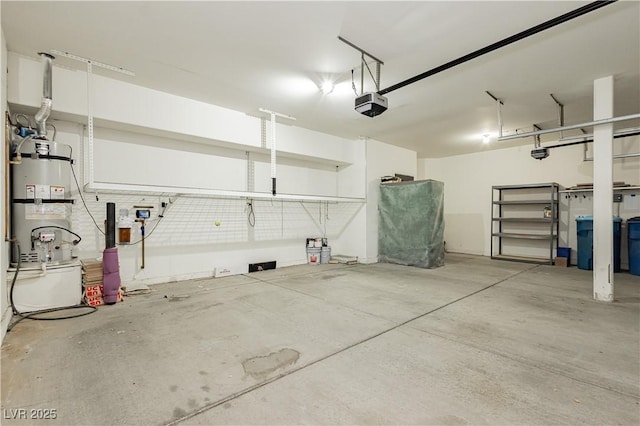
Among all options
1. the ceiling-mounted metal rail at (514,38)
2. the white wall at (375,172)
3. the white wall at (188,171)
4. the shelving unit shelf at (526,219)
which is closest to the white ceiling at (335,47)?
the ceiling-mounted metal rail at (514,38)

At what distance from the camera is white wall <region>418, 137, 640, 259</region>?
238 inches

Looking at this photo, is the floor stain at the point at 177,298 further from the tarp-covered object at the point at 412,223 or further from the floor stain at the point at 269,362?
the tarp-covered object at the point at 412,223

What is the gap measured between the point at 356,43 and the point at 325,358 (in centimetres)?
302

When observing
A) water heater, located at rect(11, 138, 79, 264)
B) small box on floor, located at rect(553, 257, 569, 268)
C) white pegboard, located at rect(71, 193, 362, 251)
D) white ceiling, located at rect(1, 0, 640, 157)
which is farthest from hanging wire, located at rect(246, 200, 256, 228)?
small box on floor, located at rect(553, 257, 569, 268)

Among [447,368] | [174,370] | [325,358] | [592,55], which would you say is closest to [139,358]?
[174,370]

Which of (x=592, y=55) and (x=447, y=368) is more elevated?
(x=592, y=55)

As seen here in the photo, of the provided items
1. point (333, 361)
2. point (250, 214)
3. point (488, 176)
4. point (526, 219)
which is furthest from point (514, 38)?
point (488, 176)

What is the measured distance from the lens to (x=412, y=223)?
6.19 metres

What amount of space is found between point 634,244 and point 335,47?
6.34 m

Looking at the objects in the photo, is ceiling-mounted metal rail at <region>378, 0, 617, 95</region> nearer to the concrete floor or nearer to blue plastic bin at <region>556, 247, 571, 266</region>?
the concrete floor

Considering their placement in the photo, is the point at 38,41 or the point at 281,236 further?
the point at 281,236

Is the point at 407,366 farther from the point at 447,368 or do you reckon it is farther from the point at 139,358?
the point at 139,358

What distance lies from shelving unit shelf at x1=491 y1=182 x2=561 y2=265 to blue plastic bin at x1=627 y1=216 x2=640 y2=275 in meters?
1.22

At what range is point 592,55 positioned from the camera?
3258 millimetres
